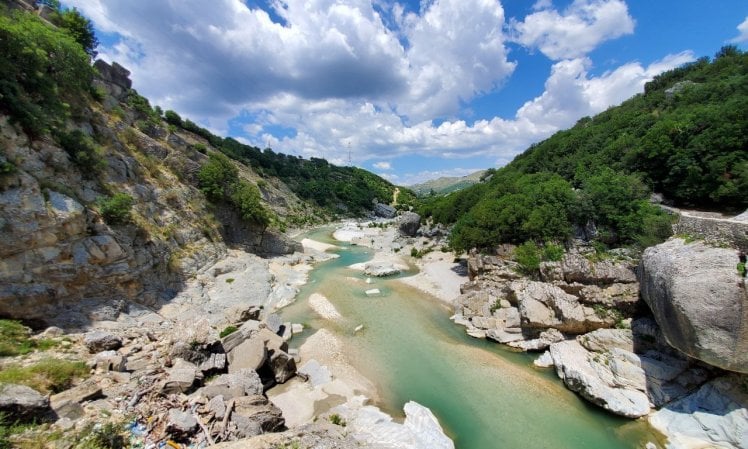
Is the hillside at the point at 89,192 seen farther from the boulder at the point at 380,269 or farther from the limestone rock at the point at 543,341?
the limestone rock at the point at 543,341

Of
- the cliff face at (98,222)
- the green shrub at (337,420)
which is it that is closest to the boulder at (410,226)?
the cliff face at (98,222)

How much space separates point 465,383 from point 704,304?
492 inches

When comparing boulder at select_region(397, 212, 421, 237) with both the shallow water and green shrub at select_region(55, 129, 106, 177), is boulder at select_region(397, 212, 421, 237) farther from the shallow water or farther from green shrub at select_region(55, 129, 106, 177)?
green shrub at select_region(55, 129, 106, 177)

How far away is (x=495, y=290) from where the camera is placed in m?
28.5

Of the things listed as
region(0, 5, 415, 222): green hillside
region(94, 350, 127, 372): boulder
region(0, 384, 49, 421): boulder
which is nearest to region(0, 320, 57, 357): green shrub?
region(94, 350, 127, 372): boulder

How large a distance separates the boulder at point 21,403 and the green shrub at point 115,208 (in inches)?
648

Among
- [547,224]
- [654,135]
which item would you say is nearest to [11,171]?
[547,224]

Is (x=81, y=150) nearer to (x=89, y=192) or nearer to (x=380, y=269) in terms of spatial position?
(x=89, y=192)

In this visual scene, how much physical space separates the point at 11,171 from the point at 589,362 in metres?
Answer: 36.2

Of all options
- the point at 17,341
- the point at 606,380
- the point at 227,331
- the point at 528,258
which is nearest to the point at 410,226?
the point at 528,258

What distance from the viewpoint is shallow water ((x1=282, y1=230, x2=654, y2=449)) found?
14.5 m

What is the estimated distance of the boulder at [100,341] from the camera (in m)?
16.0

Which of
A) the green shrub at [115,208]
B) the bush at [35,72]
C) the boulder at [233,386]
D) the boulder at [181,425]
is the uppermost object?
the bush at [35,72]

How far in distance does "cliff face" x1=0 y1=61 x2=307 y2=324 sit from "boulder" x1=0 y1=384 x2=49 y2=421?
9301 mm
